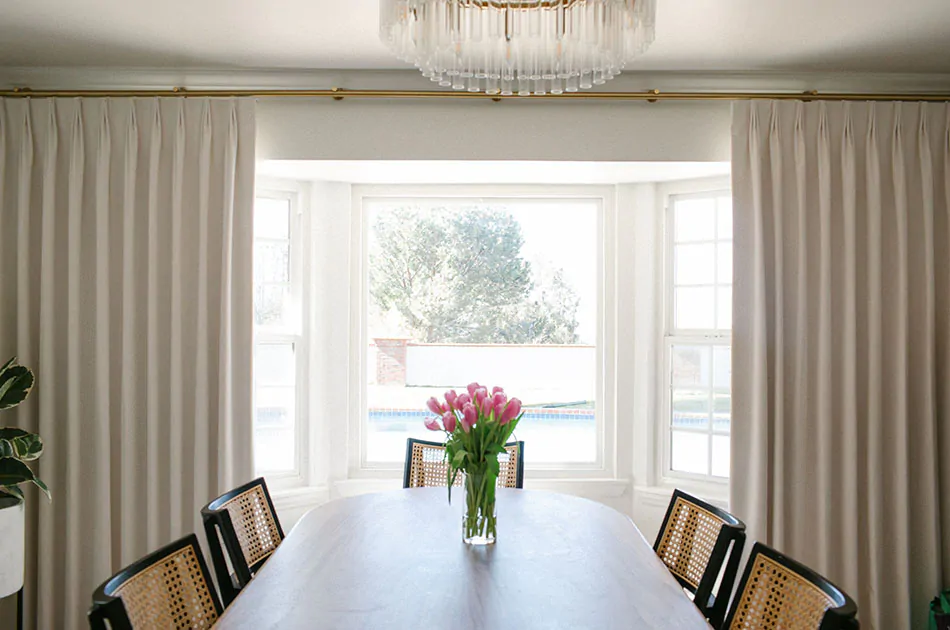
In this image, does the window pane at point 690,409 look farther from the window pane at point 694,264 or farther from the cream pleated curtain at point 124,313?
the cream pleated curtain at point 124,313

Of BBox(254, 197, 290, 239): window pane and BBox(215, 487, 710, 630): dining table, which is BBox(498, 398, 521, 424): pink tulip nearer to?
BBox(215, 487, 710, 630): dining table

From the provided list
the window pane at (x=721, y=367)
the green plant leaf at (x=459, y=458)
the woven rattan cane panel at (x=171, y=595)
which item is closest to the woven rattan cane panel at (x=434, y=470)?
the green plant leaf at (x=459, y=458)

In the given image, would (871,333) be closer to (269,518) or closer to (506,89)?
(506,89)

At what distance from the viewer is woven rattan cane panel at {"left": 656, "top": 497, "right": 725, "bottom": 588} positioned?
2240 mm

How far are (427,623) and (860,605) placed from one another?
8.08 ft

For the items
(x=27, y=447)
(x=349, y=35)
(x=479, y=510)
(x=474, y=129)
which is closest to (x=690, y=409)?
(x=474, y=129)

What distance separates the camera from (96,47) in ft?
10.0

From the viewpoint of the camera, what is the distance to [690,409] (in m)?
3.84

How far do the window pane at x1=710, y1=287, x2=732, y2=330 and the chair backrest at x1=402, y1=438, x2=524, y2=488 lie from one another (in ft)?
4.21

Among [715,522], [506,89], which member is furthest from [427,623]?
[506,89]

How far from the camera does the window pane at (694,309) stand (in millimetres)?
3797

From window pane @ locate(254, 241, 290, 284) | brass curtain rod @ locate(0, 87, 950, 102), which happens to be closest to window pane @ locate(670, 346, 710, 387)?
brass curtain rod @ locate(0, 87, 950, 102)

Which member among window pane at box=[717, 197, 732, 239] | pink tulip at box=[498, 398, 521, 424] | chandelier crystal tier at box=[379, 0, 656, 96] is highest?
chandelier crystal tier at box=[379, 0, 656, 96]

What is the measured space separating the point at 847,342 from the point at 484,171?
186 centimetres
